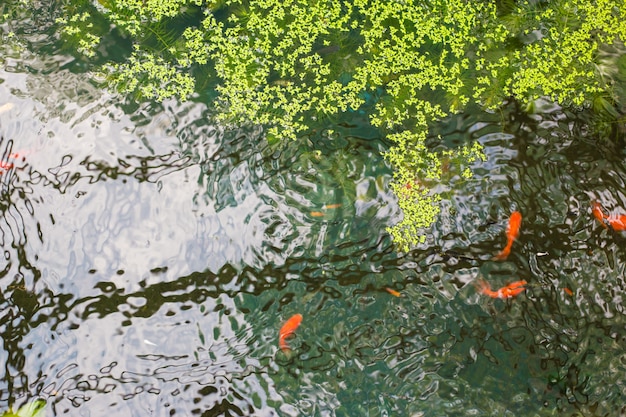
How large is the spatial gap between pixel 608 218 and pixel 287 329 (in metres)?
1.42

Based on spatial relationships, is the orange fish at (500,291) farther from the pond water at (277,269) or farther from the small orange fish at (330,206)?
the small orange fish at (330,206)

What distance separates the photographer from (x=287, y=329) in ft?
6.38

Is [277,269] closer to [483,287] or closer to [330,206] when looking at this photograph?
[330,206]

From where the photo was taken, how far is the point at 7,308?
1.90m

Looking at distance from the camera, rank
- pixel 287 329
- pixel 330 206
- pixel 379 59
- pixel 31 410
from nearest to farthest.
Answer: pixel 31 410
pixel 287 329
pixel 330 206
pixel 379 59

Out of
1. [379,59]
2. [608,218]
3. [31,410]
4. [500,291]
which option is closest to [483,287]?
[500,291]

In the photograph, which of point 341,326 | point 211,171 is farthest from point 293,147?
point 341,326

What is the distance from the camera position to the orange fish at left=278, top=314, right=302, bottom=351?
1.93 meters

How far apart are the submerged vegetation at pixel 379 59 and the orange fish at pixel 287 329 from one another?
1.69 feet

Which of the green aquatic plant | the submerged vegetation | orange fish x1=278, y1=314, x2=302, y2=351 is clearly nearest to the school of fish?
orange fish x1=278, y1=314, x2=302, y2=351

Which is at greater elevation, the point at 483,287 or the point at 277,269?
the point at 277,269

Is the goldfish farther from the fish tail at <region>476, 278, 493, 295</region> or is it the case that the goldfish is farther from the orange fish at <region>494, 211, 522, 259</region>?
the fish tail at <region>476, 278, 493, 295</region>

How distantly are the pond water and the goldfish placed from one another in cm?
4

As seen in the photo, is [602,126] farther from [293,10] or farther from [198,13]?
[198,13]
